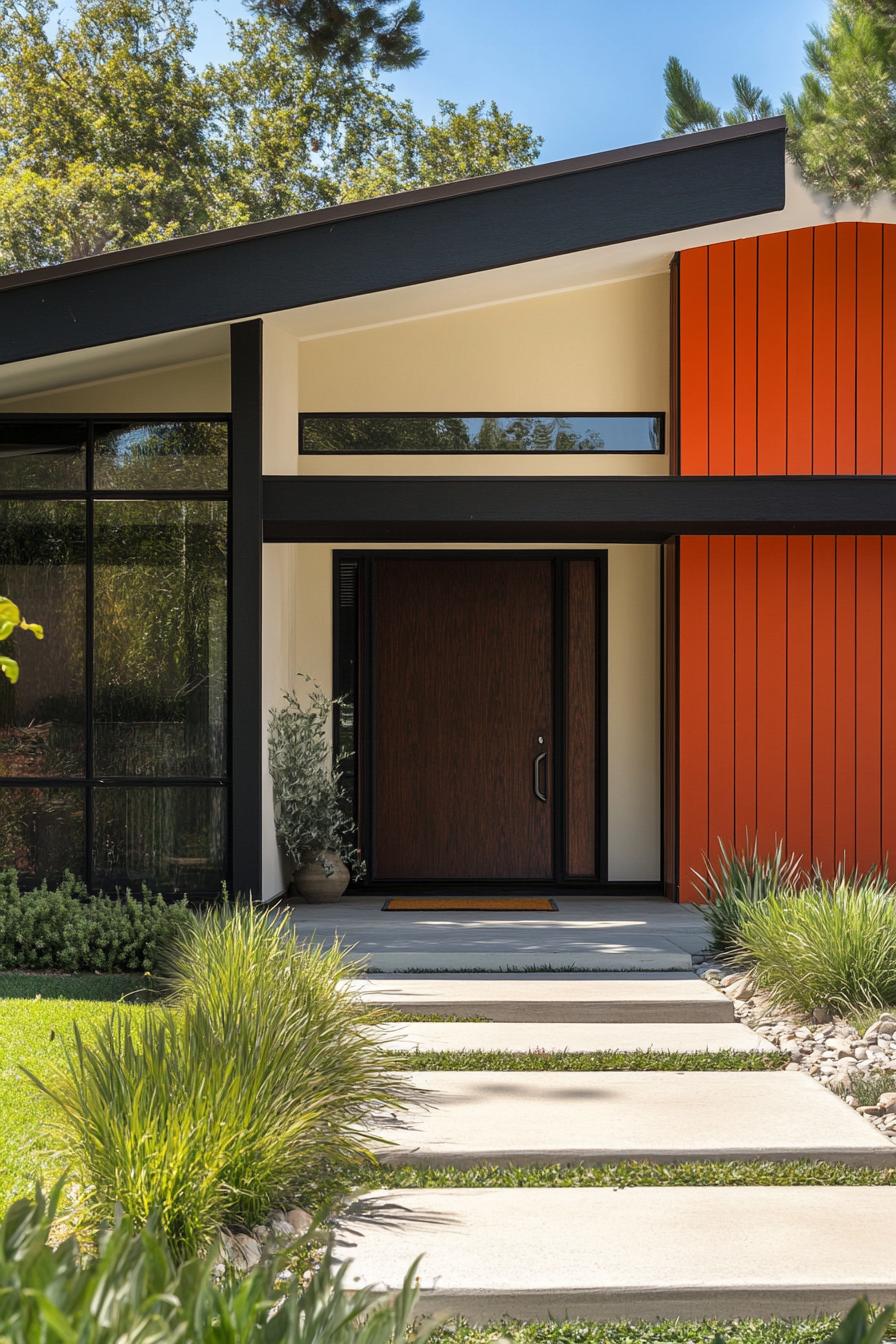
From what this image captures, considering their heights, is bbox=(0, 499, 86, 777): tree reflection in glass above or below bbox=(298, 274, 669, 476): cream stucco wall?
below

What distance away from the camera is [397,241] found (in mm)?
6758

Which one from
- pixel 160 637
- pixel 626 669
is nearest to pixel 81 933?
pixel 160 637

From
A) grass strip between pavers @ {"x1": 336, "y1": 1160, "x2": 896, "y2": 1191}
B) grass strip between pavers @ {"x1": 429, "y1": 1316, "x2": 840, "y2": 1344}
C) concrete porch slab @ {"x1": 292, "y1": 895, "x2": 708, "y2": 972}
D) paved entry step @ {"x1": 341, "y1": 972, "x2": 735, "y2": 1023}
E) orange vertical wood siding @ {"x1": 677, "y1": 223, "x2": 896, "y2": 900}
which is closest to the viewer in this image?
grass strip between pavers @ {"x1": 429, "y1": 1316, "x2": 840, "y2": 1344}

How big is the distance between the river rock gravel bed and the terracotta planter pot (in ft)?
10.6

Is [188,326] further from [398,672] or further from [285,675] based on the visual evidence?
[398,672]

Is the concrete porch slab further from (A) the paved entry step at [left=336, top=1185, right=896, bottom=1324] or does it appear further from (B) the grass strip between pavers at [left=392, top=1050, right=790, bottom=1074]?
(A) the paved entry step at [left=336, top=1185, right=896, bottom=1324]

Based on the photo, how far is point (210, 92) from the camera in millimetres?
21594

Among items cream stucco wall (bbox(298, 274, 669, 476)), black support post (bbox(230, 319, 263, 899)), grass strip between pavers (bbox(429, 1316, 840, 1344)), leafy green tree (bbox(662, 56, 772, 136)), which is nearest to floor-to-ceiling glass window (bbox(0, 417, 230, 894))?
black support post (bbox(230, 319, 263, 899))

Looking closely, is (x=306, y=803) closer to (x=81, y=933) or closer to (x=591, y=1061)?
(x=81, y=933)

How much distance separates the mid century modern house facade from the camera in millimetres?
6914

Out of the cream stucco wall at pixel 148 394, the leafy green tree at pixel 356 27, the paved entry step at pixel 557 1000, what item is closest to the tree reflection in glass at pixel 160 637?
the cream stucco wall at pixel 148 394

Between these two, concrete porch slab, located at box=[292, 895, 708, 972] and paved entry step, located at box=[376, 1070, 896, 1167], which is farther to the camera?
concrete porch slab, located at box=[292, 895, 708, 972]

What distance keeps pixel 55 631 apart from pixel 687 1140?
509cm

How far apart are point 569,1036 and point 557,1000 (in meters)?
0.34
